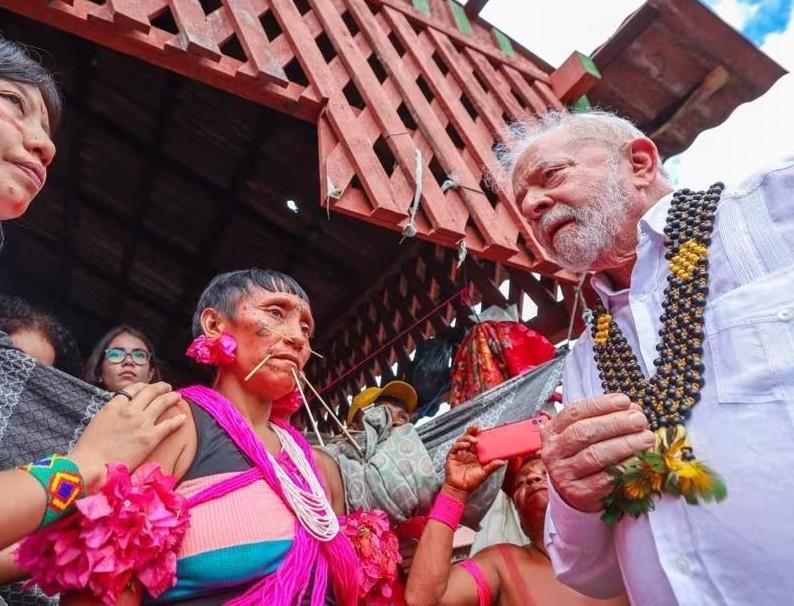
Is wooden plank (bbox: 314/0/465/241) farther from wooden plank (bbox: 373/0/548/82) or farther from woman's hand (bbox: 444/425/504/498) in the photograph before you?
woman's hand (bbox: 444/425/504/498)

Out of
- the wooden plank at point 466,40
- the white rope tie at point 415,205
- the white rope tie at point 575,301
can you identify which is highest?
the wooden plank at point 466,40

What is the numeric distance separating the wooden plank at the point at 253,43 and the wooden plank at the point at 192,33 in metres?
0.14

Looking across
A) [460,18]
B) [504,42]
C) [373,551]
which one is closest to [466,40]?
[460,18]

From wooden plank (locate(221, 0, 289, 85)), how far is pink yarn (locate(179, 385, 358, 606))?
1348mm

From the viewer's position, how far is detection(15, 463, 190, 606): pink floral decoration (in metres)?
1.24

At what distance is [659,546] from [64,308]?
363 inches

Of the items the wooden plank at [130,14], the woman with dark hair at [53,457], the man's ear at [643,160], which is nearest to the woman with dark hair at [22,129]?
the woman with dark hair at [53,457]

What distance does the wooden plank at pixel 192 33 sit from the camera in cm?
239

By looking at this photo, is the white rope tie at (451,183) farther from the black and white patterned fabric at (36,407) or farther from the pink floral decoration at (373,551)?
the black and white patterned fabric at (36,407)

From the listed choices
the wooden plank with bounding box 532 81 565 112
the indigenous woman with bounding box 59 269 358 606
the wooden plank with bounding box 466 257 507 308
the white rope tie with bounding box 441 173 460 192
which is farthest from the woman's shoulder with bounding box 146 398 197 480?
the wooden plank with bounding box 532 81 565 112

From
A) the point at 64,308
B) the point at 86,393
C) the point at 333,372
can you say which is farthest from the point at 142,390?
the point at 64,308

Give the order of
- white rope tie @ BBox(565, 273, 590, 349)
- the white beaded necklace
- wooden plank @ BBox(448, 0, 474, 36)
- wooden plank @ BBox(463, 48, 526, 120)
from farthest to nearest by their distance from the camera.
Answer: wooden plank @ BBox(448, 0, 474, 36) < wooden plank @ BBox(463, 48, 526, 120) < white rope tie @ BBox(565, 273, 590, 349) < the white beaded necklace

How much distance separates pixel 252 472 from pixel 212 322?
0.60m

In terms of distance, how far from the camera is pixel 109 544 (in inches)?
49.8
